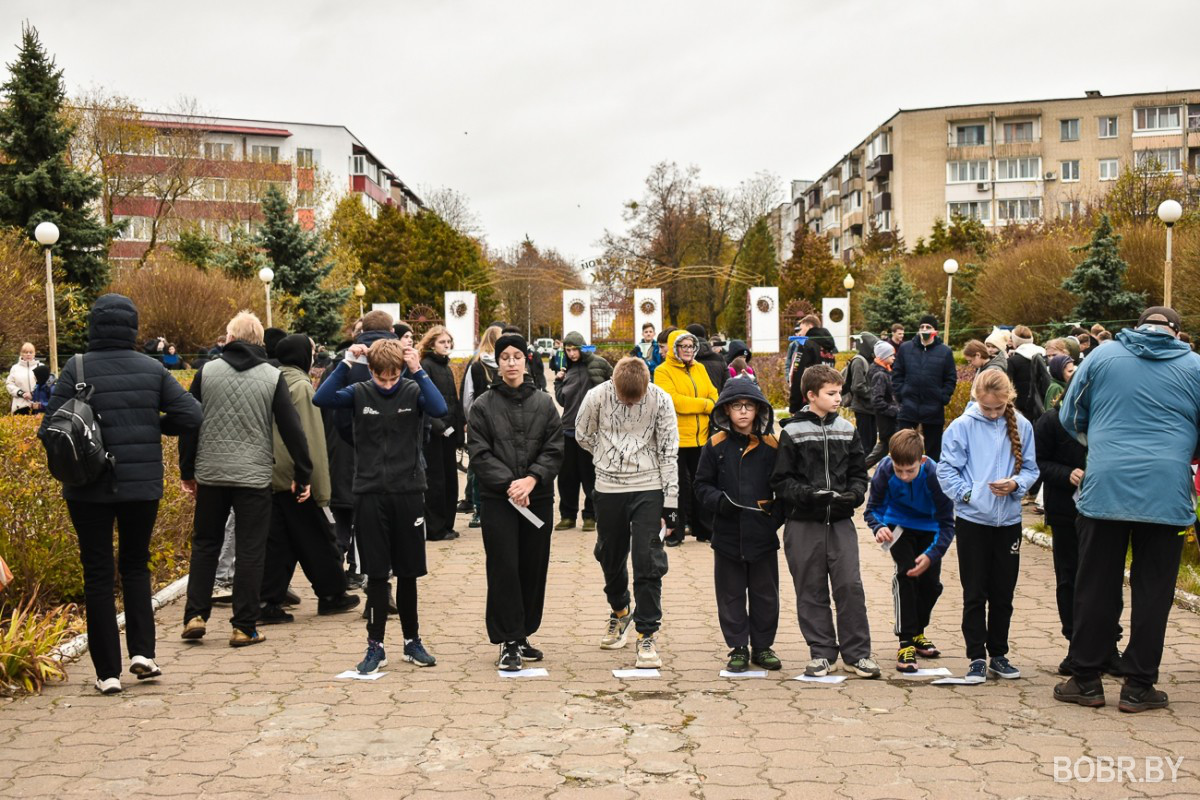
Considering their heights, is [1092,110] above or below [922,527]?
above

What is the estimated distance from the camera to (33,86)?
33.8 m

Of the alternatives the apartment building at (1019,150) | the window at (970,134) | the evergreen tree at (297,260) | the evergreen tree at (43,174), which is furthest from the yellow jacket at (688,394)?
the window at (970,134)

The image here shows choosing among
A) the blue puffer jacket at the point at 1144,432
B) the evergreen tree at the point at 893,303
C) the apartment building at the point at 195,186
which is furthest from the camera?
the apartment building at the point at 195,186

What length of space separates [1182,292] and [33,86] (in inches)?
1151

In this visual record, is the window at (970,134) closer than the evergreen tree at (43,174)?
No

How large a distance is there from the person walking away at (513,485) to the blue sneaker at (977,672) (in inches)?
99.9

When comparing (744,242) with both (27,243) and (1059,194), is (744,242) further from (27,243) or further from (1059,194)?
(27,243)

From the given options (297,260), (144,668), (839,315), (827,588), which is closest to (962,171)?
(839,315)

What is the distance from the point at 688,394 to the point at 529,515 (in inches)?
172

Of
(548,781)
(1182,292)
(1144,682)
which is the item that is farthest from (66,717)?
(1182,292)

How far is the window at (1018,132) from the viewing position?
80.6m

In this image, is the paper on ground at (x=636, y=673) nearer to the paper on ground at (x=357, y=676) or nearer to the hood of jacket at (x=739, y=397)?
the paper on ground at (x=357, y=676)

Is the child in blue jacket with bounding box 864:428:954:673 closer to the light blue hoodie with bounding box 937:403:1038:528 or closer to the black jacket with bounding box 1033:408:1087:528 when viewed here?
the light blue hoodie with bounding box 937:403:1038:528

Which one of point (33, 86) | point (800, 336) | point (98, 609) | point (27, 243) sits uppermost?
point (33, 86)
